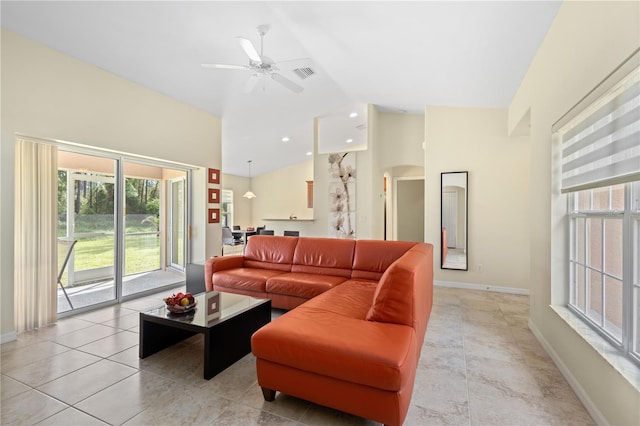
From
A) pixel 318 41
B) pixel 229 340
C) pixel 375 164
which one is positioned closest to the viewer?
pixel 229 340

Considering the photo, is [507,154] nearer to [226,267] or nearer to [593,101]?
[593,101]

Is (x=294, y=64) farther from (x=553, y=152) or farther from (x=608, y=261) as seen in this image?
(x=608, y=261)

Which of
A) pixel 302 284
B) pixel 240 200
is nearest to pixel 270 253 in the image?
pixel 302 284

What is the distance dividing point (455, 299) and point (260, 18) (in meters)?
4.34

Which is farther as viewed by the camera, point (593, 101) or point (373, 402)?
point (593, 101)

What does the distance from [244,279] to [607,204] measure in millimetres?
3363

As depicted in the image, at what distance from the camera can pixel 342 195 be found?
20.5ft

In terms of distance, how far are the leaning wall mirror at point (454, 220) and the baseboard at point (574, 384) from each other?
2061 millimetres

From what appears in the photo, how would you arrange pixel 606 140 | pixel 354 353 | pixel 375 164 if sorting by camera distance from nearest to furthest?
pixel 354 353, pixel 606 140, pixel 375 164

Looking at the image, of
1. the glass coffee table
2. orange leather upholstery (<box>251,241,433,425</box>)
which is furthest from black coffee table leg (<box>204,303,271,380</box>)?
orange leather upholstery (<box>251,241,433,425</box>)

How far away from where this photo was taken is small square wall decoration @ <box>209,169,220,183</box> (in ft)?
17.4

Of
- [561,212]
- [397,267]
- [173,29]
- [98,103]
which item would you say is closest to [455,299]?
[561,212]

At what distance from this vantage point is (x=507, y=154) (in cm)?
448

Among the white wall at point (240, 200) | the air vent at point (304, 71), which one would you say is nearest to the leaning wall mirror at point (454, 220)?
the air vent at point (304, 71)
